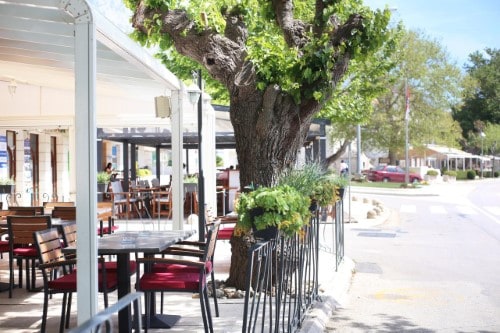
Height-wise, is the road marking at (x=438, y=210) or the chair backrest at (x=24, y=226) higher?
the chair backrest at (x=24, y=226)

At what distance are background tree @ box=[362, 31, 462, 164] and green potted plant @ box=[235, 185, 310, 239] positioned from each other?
36.2 metres

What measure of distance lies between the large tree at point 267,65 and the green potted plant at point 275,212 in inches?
65.5

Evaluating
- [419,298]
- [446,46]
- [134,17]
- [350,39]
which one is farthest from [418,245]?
[446,46]

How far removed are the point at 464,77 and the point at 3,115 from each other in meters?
35.9

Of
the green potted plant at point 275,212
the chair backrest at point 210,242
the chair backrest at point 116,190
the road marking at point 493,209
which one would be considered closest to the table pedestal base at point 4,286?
the chair backrest at point 210,242

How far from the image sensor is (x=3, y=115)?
1415 cm

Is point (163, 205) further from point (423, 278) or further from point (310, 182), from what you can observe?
point (310, 182)

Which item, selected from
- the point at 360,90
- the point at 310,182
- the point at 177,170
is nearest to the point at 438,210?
the point at 360,90

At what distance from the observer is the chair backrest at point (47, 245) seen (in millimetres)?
5477

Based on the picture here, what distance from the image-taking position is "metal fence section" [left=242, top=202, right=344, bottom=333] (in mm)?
4207

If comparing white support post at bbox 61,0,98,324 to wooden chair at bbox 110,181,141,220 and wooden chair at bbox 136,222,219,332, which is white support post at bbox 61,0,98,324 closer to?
wooden chair at bbox 136,222,219,332

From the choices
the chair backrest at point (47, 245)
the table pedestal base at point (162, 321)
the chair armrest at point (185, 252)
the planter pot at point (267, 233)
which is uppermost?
the planter pot at point (267, 233)

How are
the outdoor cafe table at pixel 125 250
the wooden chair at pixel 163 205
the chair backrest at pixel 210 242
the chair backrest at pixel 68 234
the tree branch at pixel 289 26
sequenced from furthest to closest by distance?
the wooden chair at pixel 163 205, the tree branch at pixel 289 26, the chair backrest at pixel 68 234, the chair backrest at pixel 210 242, the outdoor cafe table at pixel 125 250

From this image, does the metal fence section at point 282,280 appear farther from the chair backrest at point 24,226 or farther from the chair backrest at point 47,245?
the chair backrest at point 24,226
